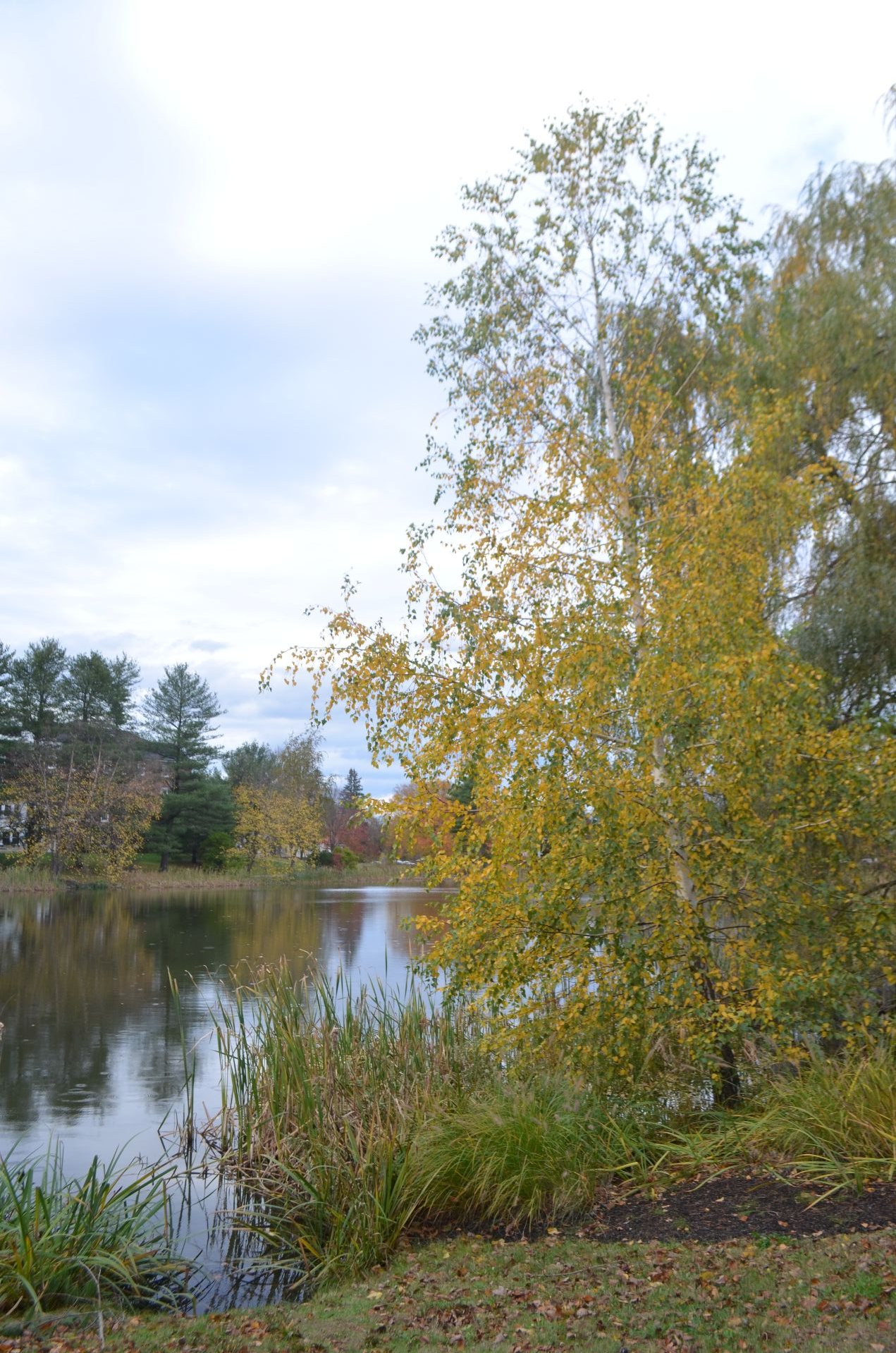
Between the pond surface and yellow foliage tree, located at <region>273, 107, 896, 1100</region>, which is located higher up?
yellow foliage tree, located at <region>273, 107, 896, 1100</region>

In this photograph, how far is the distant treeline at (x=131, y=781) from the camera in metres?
37.9

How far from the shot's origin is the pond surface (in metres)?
9.12

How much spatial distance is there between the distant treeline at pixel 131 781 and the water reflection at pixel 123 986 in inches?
198

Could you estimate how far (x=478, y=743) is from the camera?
22.7ft

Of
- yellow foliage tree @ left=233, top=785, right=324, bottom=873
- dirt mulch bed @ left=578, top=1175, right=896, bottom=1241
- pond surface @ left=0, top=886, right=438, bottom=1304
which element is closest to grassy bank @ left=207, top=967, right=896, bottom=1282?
dirt mulch bed @ left=578, top=1175, right=896, bottom=1241

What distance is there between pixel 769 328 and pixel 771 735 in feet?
16.5

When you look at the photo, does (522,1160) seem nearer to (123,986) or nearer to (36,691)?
(123,986)

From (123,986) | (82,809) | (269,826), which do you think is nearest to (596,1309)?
(123,986)

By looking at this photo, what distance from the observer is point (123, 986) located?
16.8 meters

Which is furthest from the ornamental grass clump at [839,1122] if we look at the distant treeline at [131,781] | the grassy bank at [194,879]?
the distant treeline at [131,781]

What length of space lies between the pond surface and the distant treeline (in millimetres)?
4626

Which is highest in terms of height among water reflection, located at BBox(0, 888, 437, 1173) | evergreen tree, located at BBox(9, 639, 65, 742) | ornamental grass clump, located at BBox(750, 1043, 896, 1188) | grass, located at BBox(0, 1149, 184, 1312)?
evergreen tree, located at BBox(9, 639, 65, 742)

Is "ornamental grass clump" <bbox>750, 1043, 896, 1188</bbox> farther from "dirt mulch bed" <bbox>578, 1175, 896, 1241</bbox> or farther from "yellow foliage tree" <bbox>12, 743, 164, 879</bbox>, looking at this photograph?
"yellow foliage tree" <bbox>12, 743, 164, 879</bbox>

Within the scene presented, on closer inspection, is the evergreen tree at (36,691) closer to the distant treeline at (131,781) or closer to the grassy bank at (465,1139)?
the distant treeline at (131,781)
